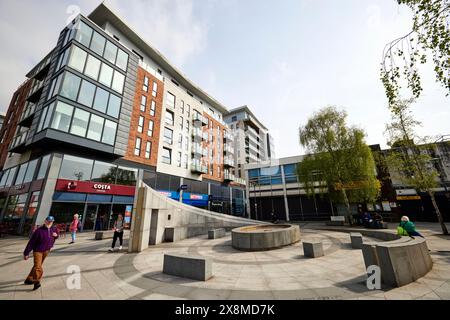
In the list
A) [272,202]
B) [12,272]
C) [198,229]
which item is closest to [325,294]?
A: [12,272]

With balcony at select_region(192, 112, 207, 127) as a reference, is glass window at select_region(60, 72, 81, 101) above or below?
below

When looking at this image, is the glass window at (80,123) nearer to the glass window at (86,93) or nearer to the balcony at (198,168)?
the glass window at (86,93)

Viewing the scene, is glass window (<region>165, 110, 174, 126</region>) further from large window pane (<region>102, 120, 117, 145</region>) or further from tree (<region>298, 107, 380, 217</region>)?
tree (<region>298, 107, 380, 217</region>)

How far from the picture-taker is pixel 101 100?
66.3ft

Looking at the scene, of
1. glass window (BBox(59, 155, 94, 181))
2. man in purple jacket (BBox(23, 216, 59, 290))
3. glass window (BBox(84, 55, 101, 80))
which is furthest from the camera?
glass window (BBox(84, 55, 101, 80))

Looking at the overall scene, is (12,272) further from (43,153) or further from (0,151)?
(0,151)

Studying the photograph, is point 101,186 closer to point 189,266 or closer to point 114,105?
point 114,105

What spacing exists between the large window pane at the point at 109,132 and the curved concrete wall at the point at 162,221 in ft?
40.6

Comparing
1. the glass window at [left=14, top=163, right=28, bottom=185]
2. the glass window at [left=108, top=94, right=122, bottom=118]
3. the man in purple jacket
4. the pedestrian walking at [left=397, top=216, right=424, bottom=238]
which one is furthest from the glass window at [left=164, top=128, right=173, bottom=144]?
the pedestrian walking at [left=397, top=216, right=424, bottom=238]

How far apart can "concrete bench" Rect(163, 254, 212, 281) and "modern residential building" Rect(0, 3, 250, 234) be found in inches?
656

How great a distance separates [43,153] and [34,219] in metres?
6.80

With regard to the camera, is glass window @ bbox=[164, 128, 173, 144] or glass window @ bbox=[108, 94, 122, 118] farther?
glass window @ bbox=[164, 128, 173, 144]

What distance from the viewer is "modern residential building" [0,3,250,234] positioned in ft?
55.8

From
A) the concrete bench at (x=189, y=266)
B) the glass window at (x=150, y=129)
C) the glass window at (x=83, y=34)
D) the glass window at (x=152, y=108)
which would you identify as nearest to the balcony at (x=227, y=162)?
the glass window at (x=150, y=129)
